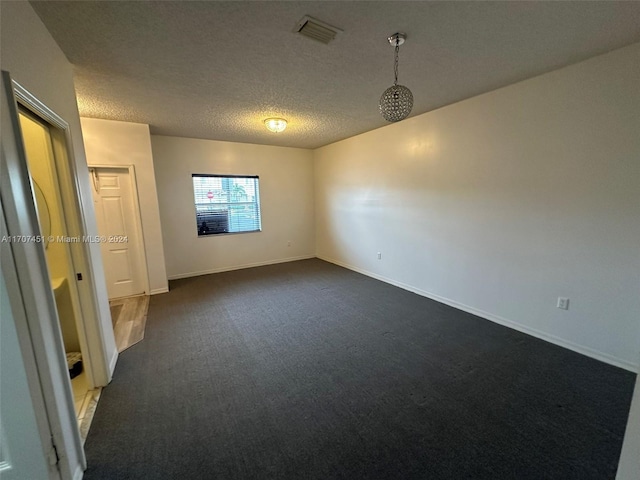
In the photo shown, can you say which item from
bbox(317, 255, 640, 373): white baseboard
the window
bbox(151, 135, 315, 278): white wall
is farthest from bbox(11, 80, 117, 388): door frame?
bbox(317, 255, 640, 373): white baseboard

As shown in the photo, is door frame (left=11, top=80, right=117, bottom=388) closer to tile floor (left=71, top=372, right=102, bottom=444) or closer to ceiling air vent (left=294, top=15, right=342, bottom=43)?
tile floor (left=71, top=372, right=102, bottom=444)

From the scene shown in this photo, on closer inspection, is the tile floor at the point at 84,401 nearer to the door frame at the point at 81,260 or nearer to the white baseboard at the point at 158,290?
the door frame at the point at 81,260

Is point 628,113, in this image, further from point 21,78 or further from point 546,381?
point 21,78

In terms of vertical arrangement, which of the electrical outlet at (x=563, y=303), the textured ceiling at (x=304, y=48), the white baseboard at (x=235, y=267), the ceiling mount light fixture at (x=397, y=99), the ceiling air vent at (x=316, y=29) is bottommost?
the white baseboard at (x=235, y=267)

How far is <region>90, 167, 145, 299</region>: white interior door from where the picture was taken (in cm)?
378

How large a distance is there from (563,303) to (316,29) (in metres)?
3.18

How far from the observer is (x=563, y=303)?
252 centimetres

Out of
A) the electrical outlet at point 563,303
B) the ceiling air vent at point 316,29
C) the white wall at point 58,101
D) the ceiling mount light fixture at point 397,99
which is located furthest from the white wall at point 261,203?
the electrical outlet at point 563,303

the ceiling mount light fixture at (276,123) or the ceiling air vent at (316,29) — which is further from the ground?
A: the ceiling air vent at (316,29)

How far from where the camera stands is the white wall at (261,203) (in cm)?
465

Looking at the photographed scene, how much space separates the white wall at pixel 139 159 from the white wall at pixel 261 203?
0.62m

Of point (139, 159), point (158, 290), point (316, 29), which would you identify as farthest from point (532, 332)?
point (139, 159)

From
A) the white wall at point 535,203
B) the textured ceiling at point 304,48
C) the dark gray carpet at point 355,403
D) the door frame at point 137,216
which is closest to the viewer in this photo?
Result: the dark gray carpet at point 355,403

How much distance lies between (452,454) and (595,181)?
8.10 ft
